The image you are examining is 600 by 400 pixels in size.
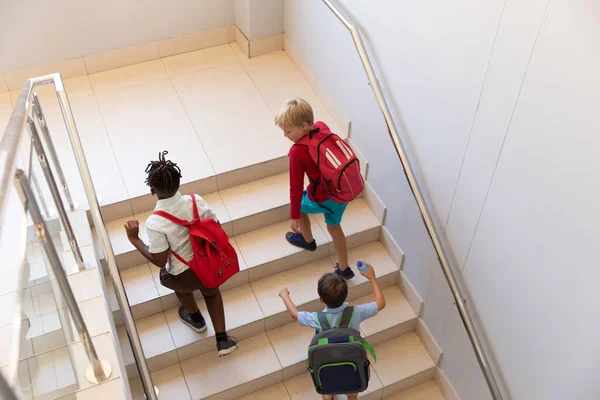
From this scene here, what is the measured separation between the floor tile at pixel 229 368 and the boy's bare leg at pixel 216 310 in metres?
0.35

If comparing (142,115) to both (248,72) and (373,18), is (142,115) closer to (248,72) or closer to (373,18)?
(248,72)

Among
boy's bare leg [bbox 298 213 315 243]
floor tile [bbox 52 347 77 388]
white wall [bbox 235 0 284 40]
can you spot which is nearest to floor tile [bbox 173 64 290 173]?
white wall [bbox 235 0 284 40]

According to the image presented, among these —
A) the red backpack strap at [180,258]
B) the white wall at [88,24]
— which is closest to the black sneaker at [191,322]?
the red backpack strap at [180,258]

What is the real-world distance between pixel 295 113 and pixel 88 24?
2789mm

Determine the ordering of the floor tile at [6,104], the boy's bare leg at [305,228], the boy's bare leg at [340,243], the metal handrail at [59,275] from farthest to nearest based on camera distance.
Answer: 1. the floor tile at [6,104]
2. the boy's bare leg at [305,228]
3. the boy's bare leg at [340,243]
4. the metal handrail at [59,275]

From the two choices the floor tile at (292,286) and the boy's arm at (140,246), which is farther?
the floor tile at (292,286)

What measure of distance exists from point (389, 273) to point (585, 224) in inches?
84.9

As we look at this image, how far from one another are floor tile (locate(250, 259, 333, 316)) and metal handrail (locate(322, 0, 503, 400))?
1.12 meters

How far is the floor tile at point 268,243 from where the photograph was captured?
4.85 metres

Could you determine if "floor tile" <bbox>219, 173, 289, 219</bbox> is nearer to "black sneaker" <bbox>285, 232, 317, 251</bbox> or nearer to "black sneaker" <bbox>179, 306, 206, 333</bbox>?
"black sneaker" <bbox>285, 232, 317, 251</bbox>

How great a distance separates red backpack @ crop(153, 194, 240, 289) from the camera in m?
3.76

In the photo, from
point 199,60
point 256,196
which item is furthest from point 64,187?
point 199,60

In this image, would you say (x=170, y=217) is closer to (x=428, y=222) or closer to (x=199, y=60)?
(x=428, y=222)

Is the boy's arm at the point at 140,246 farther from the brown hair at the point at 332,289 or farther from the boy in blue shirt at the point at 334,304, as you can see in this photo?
the brown hair at the point at 332,289
